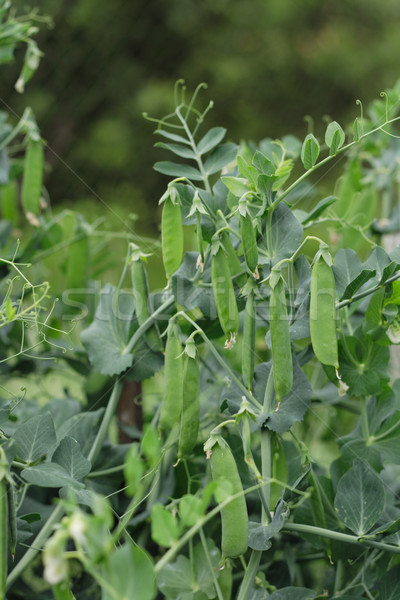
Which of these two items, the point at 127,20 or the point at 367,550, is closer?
the point at 367,550

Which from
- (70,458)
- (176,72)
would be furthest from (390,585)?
(176,72)

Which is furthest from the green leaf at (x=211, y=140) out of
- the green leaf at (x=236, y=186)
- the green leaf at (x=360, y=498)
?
the green leaf at (x=360, y=498)

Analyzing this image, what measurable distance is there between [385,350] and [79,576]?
1.34ft

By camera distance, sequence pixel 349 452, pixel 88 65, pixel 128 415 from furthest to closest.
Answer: pixel 88 65, pixel 128 415, pixel 349 452

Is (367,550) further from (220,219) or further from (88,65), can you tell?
(88,65)

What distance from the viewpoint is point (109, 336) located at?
0.65 m

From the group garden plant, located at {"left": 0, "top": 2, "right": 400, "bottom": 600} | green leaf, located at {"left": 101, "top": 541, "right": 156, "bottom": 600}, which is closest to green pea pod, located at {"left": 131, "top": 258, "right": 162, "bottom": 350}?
garden plant, located at {"left": 0, "top": 2, "right": 400, "bottom": 600}

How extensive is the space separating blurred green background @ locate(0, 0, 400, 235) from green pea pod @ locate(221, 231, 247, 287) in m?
3.96

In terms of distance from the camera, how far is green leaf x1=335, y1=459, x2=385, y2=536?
0.52 meters

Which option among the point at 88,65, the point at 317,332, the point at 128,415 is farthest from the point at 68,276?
the point at 88,65

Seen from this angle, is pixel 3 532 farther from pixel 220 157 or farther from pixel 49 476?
pixel 220 157

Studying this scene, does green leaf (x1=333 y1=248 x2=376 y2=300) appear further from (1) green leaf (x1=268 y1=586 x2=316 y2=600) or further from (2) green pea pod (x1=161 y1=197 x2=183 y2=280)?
(1) green leaf (x1=268 y1=586 x2=316 y2=600)

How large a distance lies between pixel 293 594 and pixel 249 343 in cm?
21

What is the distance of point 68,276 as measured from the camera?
2.97 ft
